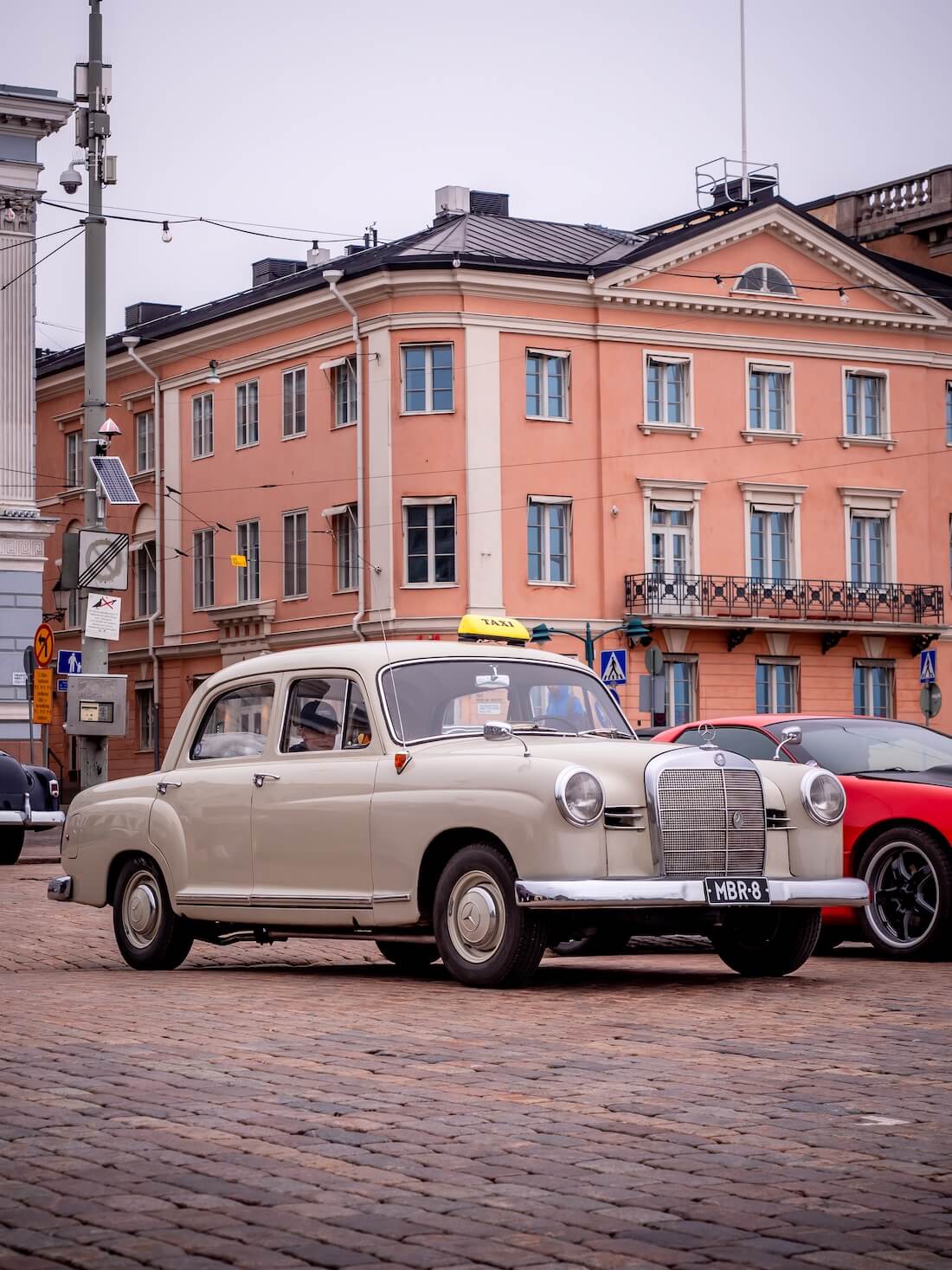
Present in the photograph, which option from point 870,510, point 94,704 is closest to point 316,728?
point 94,704

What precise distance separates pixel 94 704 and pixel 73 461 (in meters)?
42.6

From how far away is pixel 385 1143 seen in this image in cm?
582

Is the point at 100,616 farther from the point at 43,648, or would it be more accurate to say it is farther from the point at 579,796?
the point at 579,796

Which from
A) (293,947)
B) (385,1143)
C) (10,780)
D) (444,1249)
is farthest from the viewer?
(10,780)

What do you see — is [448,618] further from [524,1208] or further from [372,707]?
[524,1208]

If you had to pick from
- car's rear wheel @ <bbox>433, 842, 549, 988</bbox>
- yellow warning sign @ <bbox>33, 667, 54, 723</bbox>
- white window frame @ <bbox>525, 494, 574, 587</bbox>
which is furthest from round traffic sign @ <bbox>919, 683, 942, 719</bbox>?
car's rear wheel @ <bbox>433, 842, 549, 988</bbox>

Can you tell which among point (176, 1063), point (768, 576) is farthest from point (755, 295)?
point (176, 1063)

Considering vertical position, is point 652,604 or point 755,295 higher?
point 755,295

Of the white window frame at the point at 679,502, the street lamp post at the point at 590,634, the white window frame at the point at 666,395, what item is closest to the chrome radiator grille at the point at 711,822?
the street lamp post at the point at 590,634

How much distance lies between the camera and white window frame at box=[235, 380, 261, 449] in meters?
52.2

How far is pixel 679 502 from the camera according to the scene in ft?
163

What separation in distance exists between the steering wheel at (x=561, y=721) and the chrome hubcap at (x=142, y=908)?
245 centimetres

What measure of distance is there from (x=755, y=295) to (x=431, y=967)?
1617 inches

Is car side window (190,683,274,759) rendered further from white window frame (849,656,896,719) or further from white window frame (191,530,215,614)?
white window frame (191,530,215,614)
